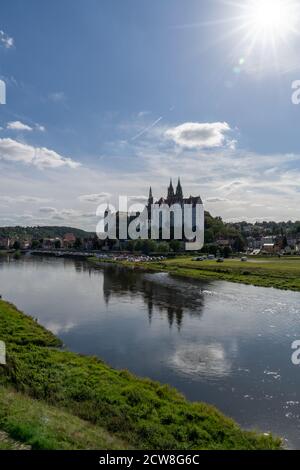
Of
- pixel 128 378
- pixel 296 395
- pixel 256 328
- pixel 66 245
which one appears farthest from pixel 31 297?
pixel 66 245

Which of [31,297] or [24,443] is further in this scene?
[31,297]

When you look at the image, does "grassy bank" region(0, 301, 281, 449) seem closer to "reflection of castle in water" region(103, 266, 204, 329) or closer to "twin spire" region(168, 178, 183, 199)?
"reflection of castle in water" region(103, 266, 204, 329)

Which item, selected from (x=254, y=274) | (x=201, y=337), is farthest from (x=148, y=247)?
(x=201, y=337)

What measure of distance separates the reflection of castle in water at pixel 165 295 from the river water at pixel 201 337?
0.10 meters

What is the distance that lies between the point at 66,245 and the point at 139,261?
110 metres

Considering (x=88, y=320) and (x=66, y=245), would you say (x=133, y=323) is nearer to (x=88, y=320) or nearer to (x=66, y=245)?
(x=88, y=320)

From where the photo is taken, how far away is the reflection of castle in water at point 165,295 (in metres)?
31.5

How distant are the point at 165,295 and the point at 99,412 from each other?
28598mm

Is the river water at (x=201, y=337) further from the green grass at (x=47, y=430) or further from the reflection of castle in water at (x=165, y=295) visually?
the green grass at (x=47, y=430)

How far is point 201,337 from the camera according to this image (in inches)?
926

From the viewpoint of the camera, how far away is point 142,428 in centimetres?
1124
